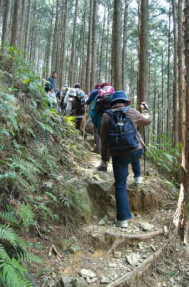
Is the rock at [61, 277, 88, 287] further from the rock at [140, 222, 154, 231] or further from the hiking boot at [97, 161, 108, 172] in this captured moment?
the hiking boot at [97, 161, 108, 172]

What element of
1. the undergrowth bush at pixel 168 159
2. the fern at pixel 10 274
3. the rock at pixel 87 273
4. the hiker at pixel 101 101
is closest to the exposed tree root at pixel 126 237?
the rock at pixel 87 273

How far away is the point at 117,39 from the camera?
324 inches

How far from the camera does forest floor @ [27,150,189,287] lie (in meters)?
2.91

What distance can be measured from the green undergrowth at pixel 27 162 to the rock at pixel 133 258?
3.60 feet

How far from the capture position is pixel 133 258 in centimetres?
324

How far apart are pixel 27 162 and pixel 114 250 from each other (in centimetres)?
174

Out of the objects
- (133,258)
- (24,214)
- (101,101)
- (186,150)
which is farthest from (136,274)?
(101,101)

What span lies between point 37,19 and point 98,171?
3200 cm

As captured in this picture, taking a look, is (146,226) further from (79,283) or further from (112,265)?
(79,283)

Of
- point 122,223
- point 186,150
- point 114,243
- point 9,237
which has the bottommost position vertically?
point 114,243

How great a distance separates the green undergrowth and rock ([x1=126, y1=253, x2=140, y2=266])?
110 cm

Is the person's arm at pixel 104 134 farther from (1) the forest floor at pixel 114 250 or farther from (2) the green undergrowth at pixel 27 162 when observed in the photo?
(2) the green undergrowth at pixel 27 162

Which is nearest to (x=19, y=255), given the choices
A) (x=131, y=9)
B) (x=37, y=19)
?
(x=131, y=9)

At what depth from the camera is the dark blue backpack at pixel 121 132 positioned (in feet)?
12.5
